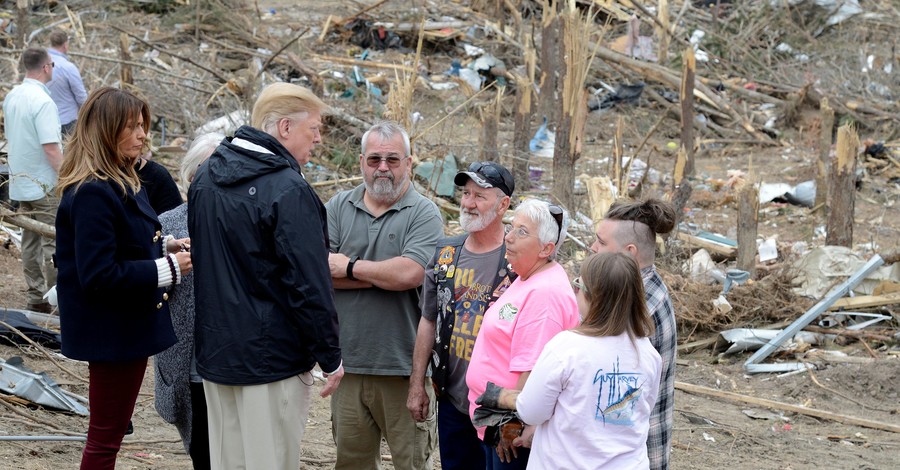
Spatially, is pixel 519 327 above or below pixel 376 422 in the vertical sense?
above

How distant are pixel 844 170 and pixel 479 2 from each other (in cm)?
1129

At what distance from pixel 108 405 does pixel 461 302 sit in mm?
1388

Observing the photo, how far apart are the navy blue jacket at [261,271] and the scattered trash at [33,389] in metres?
2.33

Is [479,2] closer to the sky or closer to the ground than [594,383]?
closer to the sky

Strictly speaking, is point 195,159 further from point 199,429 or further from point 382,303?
point 199,429

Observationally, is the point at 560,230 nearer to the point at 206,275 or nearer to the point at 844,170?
the point at 206,275

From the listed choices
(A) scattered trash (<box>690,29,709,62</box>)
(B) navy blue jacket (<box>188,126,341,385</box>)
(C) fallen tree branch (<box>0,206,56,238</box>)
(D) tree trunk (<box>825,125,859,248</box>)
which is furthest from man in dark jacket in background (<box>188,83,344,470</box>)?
(A) scattered trash (<box>690,29,709,62</box>)

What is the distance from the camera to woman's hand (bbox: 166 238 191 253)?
3689 mm

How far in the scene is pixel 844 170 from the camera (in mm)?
9781

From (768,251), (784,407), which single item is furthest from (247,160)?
(768,251)

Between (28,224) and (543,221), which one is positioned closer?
(543,221)

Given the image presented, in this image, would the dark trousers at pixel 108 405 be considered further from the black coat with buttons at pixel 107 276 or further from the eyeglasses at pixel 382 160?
the eyeglasses at pixel 382 160

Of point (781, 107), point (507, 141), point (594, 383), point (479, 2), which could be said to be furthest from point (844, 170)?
point (479, 2)

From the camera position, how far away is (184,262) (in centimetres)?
348
